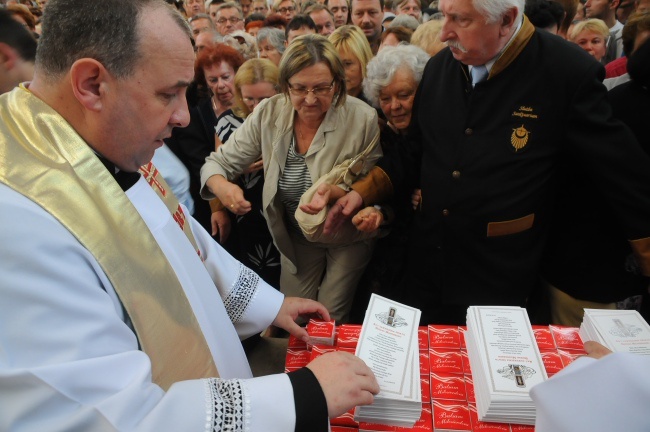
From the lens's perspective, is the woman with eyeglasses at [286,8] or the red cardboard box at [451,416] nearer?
the red cardboard box at [451,416]

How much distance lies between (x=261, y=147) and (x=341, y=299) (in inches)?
41.9

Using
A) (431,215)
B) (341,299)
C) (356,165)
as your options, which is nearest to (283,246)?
(341,299)

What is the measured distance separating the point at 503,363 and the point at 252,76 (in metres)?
2.69

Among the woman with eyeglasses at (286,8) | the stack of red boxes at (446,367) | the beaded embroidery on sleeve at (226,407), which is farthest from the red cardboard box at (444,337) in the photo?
the woman with eyeglasses at (286,8)

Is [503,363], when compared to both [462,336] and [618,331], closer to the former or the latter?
[462,336]

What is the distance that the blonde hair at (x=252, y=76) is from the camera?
3.51 metres

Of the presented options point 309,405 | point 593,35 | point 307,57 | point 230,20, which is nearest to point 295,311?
point 309,405

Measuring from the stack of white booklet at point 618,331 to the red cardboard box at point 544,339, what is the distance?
10cm

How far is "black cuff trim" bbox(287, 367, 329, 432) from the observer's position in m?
1.27

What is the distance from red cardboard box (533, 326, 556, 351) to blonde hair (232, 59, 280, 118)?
A: 246 centimetres

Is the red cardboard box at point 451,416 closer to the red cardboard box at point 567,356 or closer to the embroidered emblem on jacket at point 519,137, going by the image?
the red cardboard box at point 567,356

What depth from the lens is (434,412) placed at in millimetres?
1381

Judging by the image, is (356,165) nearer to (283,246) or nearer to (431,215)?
(431,215)

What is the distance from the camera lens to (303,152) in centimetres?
296
